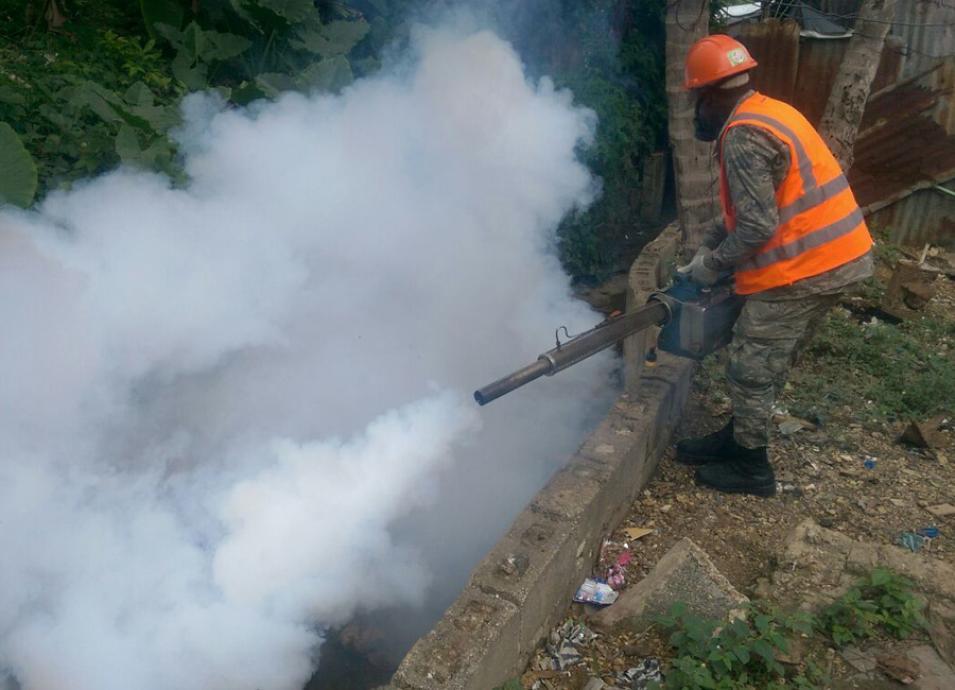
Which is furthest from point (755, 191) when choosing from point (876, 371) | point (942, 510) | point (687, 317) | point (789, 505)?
point (876, 371)

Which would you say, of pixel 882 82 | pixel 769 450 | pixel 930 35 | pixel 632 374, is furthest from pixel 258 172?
pixel 930 35

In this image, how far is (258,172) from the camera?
446cm

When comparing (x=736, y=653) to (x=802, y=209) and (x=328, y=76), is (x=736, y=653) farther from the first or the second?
(x=328, y=76)

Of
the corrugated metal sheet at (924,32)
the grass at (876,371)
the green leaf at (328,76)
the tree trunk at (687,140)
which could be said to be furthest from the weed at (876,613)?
the corrugated metal sheet at (924,32)

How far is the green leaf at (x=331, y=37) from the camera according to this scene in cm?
573

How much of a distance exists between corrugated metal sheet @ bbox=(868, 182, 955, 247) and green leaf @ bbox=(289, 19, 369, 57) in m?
5.66

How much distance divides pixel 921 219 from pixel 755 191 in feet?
18.5

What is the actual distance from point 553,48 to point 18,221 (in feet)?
15.3

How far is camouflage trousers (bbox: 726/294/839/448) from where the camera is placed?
4.09m

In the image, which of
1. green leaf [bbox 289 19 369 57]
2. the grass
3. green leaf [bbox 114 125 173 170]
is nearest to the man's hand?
the grass

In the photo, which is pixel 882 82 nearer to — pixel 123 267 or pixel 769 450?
pixel 769 450

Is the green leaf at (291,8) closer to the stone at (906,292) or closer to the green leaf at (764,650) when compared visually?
the green leaf at (764,650)

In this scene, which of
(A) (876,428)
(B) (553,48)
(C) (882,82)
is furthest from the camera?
(C) (882,82)

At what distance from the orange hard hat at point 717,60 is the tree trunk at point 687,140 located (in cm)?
174
